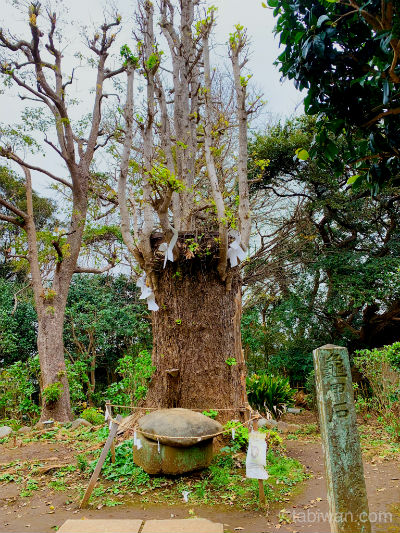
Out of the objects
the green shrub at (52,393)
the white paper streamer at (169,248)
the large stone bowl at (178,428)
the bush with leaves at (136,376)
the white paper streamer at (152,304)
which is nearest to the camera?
the large stone bowl at (178,428)

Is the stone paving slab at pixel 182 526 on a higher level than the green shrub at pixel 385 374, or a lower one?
lower

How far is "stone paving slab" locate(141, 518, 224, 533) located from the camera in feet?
9.18

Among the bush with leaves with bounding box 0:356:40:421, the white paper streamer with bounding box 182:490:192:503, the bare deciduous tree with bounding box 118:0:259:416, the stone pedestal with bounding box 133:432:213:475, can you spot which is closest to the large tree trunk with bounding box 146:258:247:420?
the bare deciduous tree with bounding box 118:0:259:416

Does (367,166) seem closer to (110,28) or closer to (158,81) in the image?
(158,81)

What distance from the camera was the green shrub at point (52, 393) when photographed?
783 centimetres

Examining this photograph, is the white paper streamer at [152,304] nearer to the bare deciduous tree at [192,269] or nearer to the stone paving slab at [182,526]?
the bare deciduous tree at [192,269]

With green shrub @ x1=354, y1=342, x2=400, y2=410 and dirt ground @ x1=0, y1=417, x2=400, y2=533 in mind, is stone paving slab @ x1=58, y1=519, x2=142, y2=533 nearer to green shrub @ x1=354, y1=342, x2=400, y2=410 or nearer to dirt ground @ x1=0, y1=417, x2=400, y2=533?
dirt ground @ x1=0, y1=417, x2=400, y2=533

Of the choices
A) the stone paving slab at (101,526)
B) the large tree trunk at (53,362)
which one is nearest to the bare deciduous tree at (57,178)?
the large tree trunk at (53,362)

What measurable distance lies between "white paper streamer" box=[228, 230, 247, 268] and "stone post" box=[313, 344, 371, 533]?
2974 millimetres

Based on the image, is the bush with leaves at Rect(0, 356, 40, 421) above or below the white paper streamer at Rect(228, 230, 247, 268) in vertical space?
below

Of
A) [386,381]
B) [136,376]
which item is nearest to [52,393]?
[136,376]

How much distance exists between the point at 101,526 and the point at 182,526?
61cm

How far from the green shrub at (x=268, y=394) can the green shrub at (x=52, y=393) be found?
400cm

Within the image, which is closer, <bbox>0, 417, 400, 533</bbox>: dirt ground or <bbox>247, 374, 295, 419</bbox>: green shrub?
<bbox>0, 417, 400, 533</bbox>: dirt ground
